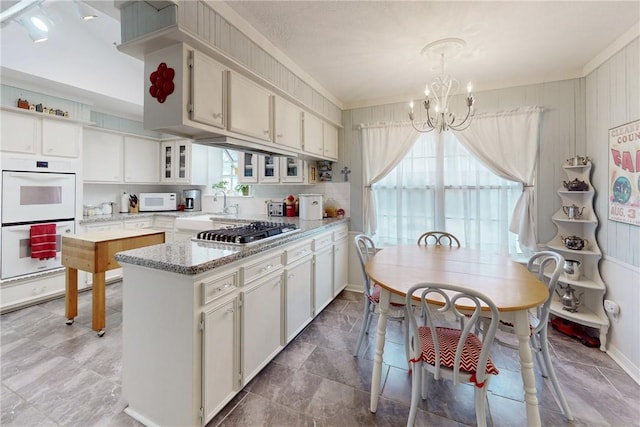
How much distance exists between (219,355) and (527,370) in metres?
1.64

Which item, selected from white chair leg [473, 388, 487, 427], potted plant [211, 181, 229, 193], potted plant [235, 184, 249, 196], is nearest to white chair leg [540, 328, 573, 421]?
white chair leg [473, 388, 487, 427]

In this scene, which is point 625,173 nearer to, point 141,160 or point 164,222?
point 164,222

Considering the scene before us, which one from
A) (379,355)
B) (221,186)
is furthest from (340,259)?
(221,186)

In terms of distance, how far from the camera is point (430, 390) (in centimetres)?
187

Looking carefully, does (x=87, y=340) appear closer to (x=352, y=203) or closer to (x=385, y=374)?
(x=385, y=374)

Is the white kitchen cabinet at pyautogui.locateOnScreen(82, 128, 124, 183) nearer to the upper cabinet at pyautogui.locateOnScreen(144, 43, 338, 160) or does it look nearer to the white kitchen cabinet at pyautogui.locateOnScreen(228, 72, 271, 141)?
the upper cabinet at pyautogui.locateOnScreen(144, 43, 338, 160)

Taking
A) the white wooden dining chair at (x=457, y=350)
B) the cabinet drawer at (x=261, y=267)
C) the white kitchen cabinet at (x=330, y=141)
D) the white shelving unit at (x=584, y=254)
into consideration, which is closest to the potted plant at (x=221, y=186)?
the white kitchen cabinet at (x=330, y=141)

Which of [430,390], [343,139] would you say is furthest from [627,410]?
[343,139]

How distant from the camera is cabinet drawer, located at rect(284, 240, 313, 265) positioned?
7.50ft

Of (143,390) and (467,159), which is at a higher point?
(467,159)

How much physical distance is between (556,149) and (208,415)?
3.73 meters

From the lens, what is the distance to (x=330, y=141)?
3557 millimetres

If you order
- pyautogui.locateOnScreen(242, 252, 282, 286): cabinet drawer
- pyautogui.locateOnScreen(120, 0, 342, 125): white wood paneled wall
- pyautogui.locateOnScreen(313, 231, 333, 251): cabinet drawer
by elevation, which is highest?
pyautogui.locateOnScreen(120, 0, 342, 125): white wood paneled wall

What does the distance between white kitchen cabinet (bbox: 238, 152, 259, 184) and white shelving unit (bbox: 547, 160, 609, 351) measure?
3380 mm
